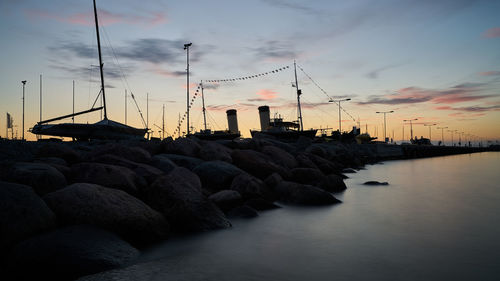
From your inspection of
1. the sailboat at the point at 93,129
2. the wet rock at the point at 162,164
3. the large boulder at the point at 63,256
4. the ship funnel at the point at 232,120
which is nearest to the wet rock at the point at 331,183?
the wet rock at the point at 162,164

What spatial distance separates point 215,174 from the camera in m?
10.3

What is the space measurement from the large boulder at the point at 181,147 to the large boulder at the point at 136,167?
352 centimetres

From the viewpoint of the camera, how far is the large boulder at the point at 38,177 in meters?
6.42

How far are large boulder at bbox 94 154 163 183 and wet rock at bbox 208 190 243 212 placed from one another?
161 centimetres

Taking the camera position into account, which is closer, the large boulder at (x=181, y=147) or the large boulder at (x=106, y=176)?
the large boulder at (x=106, y=176)

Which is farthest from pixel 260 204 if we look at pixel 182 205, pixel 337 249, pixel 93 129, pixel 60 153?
pixel 93 129

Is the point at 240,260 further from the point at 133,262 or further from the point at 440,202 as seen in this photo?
the point at 440,202

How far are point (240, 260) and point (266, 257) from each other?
508 mm

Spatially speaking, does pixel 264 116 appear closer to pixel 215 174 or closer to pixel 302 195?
pixel 302 195

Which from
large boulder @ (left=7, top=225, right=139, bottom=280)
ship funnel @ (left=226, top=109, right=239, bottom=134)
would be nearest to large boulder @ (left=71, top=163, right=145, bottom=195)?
large boulder @ (left=7, top=225, right=139, bottom=280)

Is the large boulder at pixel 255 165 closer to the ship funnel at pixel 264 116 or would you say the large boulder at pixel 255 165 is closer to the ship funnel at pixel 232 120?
the ship funnel at pixel 264 116

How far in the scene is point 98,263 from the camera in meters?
4.81

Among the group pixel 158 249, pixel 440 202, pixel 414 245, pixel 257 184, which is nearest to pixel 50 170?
pixel 158 249

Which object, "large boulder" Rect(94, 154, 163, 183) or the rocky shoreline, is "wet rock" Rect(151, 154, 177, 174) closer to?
the rocky shoreline
